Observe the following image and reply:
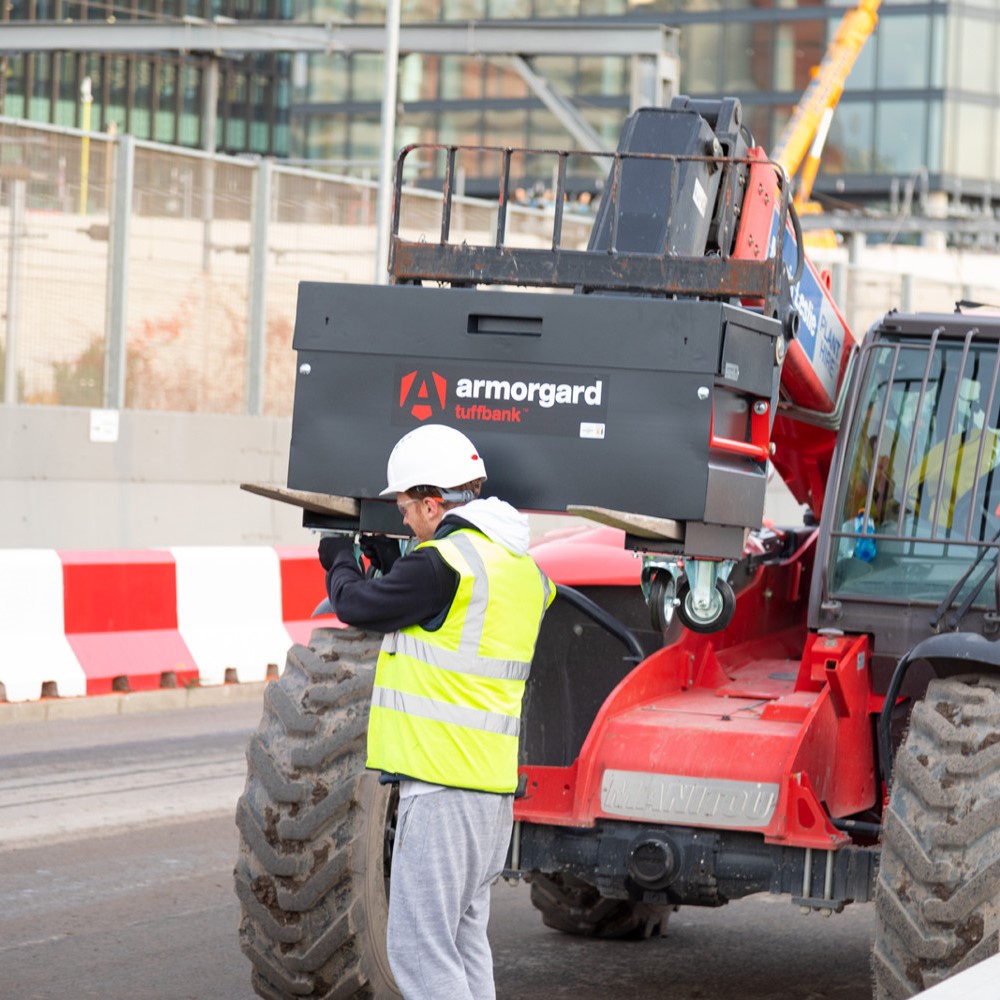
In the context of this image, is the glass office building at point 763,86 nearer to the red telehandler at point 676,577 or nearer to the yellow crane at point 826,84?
the yellow crane at point 826,84

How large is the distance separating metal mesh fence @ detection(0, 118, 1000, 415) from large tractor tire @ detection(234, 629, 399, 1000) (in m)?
11.6

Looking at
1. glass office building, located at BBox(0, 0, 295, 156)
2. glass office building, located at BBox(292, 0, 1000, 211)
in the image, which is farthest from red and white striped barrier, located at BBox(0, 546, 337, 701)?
glass office building, located at BBox(0, 0, 295, 156)

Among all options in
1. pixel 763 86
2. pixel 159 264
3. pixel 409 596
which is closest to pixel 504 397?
pixel 409 596

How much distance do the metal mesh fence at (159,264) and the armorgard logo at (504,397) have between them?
11484 millimetres

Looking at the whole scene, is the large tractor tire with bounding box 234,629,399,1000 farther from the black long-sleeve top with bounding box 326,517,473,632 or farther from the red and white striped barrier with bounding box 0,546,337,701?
the red and white striped barrier with bounding box 0,546,337,701

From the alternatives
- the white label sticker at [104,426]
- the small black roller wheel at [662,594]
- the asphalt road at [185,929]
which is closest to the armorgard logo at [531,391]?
the small black roller wheel at [662,594]

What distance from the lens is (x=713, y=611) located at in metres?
6.26

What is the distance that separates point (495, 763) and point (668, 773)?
1.28 metres

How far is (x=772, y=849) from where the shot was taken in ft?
20.0

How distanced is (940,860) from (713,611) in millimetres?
1130

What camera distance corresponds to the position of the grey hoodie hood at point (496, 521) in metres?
5.14

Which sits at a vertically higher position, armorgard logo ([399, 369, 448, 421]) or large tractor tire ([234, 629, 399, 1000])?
armorgard logo ([399, 369, 448, 421])

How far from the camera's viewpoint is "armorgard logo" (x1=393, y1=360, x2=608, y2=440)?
5902 millimetres

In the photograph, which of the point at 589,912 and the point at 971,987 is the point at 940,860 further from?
the point at 589,912
